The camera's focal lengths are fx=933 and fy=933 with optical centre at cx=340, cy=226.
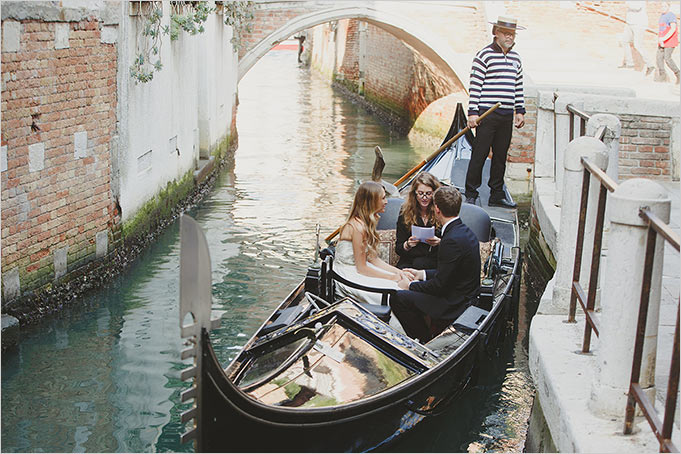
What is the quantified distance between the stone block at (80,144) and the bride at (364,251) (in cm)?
166

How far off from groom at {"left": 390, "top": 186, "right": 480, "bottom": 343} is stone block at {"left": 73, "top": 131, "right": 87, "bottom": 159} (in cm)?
191

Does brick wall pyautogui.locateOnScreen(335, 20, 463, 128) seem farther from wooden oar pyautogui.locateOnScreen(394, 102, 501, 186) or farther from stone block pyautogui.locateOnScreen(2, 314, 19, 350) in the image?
stone block pyautogui.locateOnScreen(2, 314, 19, 350)

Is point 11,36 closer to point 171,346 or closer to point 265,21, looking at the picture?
point 171,346

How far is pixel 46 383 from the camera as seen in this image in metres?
3.60

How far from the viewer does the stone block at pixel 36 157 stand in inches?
159

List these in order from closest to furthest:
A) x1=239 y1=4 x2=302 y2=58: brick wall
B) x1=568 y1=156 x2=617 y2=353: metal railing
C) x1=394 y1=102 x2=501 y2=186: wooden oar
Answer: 1. x1=568 y1=156 x2=617 y2=353: metal railing
2. x1=394 y1=102 x2=501 y2=186: wooden oar
3. x1=239 y1=4 x2=302 y2=58: brick wall

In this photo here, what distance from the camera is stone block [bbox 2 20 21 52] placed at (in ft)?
12.2

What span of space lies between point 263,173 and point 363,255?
4.88 metres

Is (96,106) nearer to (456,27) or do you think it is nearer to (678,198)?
A: (678,198)

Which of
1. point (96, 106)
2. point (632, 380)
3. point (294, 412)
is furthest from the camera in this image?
point (96, 106)

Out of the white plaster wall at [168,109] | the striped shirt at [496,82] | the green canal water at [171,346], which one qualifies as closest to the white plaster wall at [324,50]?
the white plaster wall at [168,109]

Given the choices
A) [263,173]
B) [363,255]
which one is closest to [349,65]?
[263,173]

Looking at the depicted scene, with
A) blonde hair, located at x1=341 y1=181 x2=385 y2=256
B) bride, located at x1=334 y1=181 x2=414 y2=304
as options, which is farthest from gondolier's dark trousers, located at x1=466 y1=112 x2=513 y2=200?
blonde hair, located at x1=341 y1=181 x2=385 y2=256

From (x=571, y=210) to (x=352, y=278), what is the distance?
0.97 meters
